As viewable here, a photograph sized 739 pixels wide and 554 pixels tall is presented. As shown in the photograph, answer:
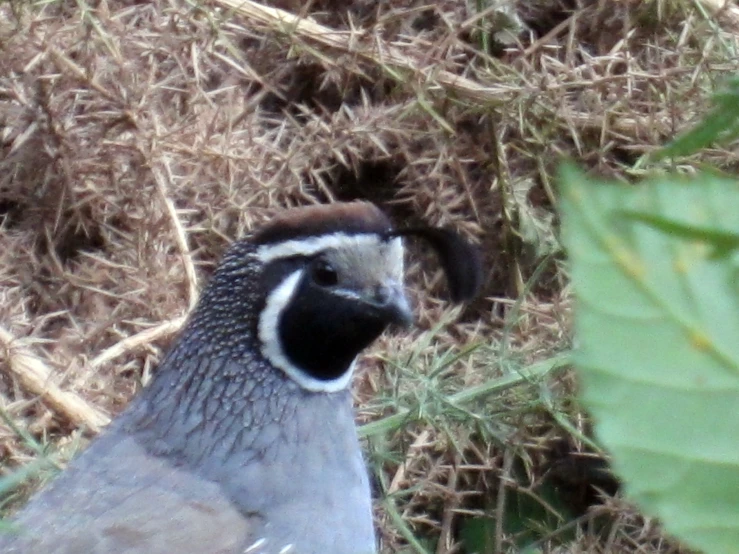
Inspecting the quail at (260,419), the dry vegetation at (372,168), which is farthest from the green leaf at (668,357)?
the dry vegetation at (372,168)

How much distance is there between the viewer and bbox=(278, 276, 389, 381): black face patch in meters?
2.05

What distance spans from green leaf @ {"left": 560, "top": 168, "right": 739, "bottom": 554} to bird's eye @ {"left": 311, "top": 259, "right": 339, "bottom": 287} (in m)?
1.73

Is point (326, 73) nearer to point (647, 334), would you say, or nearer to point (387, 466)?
point (387, 466)

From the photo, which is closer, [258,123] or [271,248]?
[271,248]

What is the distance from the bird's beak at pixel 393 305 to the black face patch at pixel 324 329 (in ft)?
0.04

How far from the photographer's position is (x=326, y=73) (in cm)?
Answer: 301

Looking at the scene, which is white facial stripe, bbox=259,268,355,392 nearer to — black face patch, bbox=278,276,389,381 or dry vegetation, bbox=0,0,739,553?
black face patch, bbox=278,276,389,381

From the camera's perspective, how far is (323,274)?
2.05m

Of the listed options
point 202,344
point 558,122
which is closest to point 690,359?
point 202,344

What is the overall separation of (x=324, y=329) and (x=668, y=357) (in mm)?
1807

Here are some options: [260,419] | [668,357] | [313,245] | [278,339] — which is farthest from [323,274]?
[668,357]

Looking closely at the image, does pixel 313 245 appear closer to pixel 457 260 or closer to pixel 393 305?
pixel 393 305

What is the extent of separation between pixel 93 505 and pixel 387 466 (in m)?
0.97

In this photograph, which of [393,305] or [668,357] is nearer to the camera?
[668,357]
